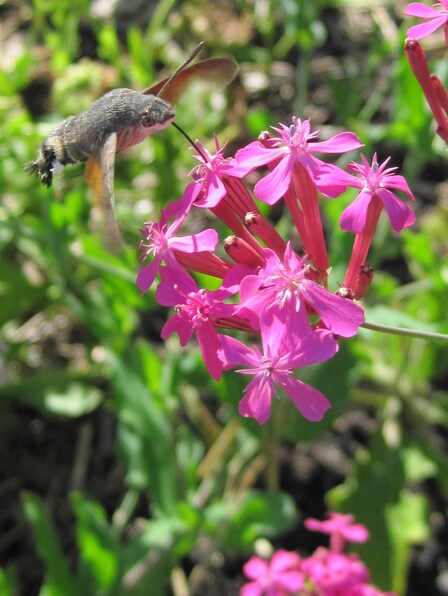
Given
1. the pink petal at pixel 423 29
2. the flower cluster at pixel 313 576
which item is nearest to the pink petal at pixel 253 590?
the flower cluster at pixel 313 576

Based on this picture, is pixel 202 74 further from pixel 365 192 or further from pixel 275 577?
pixel 275 577

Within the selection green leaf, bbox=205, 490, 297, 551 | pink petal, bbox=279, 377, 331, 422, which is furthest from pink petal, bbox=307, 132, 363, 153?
green leaf, bbox=205, 490, 297, 551

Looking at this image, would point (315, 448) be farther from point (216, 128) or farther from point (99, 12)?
point (99, 12)

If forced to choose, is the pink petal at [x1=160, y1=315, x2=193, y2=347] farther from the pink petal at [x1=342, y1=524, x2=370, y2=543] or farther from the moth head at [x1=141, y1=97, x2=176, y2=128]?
the pink petal at [x1=342, y1=524, x2=370, y2=543]

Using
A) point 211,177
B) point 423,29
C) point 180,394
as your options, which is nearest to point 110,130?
point 211,177

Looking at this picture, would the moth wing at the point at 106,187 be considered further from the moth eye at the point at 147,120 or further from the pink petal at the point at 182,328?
the pink petal at the point at 182,328

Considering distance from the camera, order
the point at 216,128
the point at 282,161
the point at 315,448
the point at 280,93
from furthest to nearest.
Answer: the point at 280,93 < the point at 216,128 < the point at 315,448 < the point at 282,161

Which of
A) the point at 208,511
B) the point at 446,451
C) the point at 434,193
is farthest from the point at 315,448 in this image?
the point at 434,193
